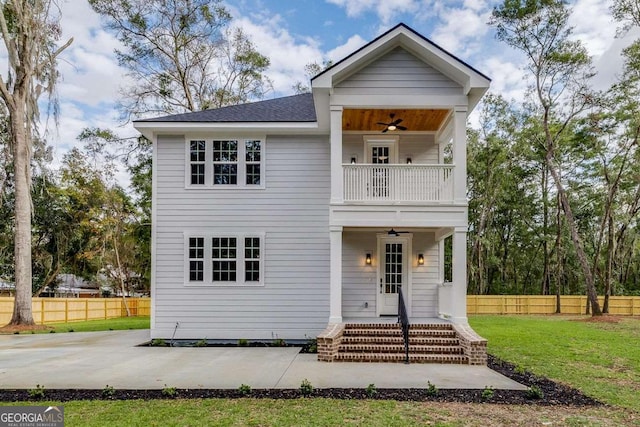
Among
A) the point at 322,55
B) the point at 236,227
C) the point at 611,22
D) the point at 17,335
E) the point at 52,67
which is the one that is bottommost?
the point at 17,335

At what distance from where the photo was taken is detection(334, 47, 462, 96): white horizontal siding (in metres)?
9.48

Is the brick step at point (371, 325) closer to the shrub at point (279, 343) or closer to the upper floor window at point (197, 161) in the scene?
the shrub at point (279, 343)

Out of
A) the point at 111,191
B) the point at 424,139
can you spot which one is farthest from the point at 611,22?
the point at 111,191

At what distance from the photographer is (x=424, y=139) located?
11.7 meters

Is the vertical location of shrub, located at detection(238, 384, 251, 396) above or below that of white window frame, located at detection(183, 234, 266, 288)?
below

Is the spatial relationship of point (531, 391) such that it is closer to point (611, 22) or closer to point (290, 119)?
point (290, 119)

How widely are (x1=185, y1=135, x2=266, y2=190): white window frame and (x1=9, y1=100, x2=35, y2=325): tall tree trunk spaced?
8.07 metres

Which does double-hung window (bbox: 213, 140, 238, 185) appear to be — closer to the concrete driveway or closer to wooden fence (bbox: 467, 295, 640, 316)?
the concrete driveway

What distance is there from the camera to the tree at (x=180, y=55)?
1994 cm

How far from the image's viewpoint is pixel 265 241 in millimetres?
11055

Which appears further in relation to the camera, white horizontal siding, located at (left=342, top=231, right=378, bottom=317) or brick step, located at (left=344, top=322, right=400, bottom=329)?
white horizontal siding, located at (left=342, top=231, right=378, bottom=317)

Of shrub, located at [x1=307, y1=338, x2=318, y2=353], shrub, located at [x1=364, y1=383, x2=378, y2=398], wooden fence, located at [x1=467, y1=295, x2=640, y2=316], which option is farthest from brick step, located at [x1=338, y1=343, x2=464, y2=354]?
wooden fence, located at [x1=467, y1=295, x2=640, y2=316]

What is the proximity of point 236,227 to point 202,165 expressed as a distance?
1.93m

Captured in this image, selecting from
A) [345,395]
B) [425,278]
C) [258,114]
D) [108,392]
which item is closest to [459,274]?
[425,278]
